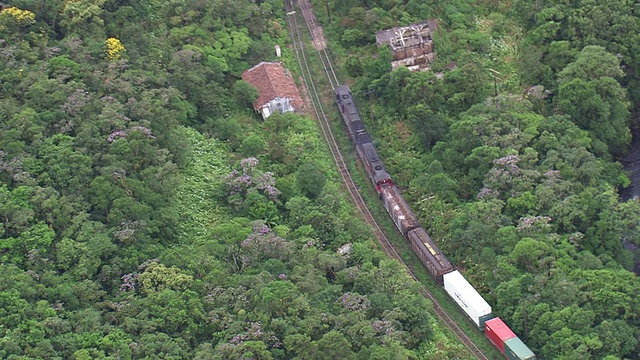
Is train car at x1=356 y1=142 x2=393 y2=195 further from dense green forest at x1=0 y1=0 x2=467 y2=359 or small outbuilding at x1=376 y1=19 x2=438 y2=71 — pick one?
small outbuilding at x1=376 y1=19 x2=438 y2=71

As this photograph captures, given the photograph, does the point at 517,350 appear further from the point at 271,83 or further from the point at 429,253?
the point at 271,83

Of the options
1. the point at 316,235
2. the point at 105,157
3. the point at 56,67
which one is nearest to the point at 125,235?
the point at 105,157

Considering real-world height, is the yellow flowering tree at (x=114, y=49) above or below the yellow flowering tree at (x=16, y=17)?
below

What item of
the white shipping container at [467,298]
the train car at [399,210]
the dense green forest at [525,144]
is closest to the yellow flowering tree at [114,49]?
the dense green forest at [525,144]

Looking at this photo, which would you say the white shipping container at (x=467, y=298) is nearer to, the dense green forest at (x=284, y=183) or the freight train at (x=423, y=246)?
the freight train at (x=423, y=246)

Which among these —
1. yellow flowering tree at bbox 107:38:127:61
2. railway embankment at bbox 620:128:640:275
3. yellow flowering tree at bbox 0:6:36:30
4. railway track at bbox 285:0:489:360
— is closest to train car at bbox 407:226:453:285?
railway track at bbox 285:0:489:360

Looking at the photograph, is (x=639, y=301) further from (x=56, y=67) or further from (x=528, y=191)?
(x=56, y=67)
